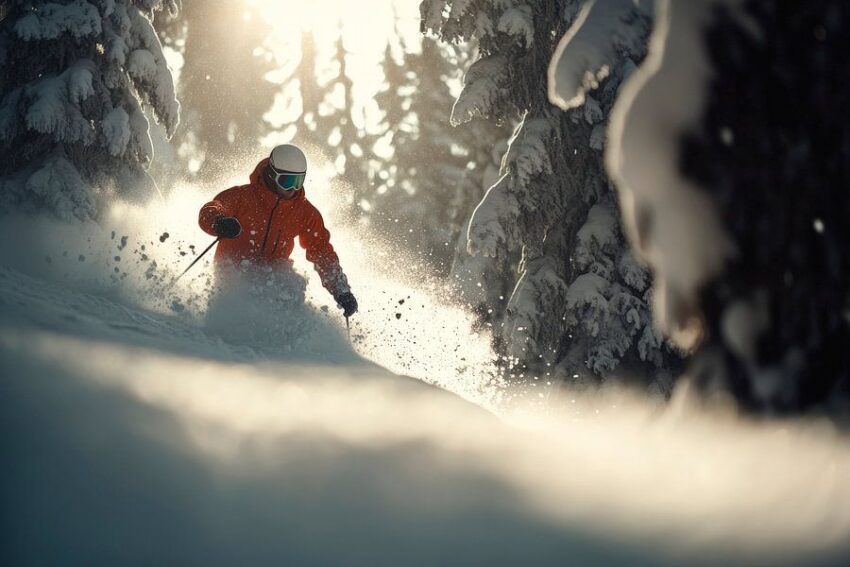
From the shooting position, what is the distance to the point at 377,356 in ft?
33.3

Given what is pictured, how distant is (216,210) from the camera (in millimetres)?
9188

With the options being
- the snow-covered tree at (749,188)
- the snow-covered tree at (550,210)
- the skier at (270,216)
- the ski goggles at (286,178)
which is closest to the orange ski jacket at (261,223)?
the skier at (270,216)

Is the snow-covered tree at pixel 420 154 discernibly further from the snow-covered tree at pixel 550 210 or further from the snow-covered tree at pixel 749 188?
the snow-covered tree at pixel 749 188

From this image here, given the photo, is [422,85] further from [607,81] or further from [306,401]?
[306,401]

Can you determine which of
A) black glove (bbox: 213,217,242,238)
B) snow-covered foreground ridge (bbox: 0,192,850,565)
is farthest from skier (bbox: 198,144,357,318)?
snow-covered foreground ridge (bbox: 0,192,850,565)

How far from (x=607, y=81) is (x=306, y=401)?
8.88 m

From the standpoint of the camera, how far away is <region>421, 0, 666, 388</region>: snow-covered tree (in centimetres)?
1112

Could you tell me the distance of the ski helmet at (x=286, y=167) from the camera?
9250mm

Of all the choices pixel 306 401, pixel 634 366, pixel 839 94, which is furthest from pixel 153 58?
pixel 839 94

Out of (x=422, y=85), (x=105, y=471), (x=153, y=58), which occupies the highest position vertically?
(x=422, y=85)

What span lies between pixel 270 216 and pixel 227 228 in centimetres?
82

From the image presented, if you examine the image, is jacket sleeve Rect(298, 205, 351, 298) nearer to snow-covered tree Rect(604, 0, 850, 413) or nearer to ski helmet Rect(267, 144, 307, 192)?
ski helmet Rect(267, 144, 307, 192)

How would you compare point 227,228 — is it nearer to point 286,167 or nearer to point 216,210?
point 216,210

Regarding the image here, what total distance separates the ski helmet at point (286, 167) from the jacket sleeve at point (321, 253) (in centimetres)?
54
